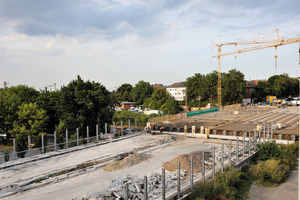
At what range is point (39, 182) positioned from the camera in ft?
43.6

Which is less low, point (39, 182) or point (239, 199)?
point (39, 182)

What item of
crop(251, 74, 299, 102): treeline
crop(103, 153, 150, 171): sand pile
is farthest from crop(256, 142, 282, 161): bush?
crop(251, 74, 299, 102): treeline

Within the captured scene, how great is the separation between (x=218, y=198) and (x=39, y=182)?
32.4 feet

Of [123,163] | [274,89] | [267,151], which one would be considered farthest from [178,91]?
[123,163]

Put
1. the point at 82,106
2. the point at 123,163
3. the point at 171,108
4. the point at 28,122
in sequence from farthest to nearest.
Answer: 1. the point at 171,108
2. the point at 28,122
3. the point at 82,106
4. the point at 123,163

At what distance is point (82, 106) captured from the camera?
32.3 metres

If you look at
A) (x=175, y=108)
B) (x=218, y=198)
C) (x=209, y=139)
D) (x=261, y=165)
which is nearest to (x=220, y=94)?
(x=175, y=108)

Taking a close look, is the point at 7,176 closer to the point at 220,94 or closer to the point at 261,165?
the point at 261,165

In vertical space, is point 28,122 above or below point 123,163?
above

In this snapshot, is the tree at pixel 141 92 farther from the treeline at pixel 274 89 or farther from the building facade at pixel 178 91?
the treeline at pixel 274 89

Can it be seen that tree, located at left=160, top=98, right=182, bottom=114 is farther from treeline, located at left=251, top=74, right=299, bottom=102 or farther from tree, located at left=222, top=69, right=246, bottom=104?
treeline, located at left=251, top=74, right=299, bottom=102

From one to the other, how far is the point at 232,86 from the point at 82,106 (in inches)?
2666

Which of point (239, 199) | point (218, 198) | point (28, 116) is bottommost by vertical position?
point (239, 199)

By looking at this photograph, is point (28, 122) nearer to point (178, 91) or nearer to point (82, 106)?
point (82, 106)
